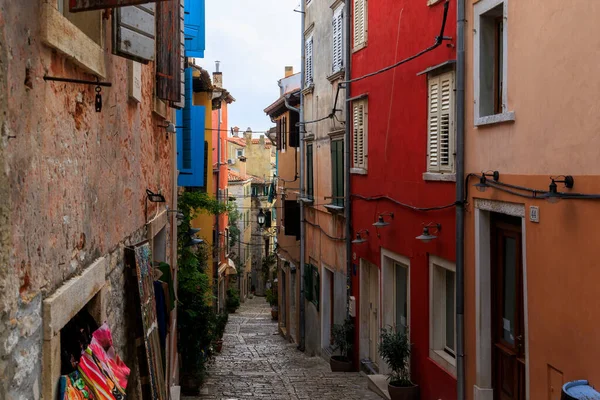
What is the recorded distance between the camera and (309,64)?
20.3 meters

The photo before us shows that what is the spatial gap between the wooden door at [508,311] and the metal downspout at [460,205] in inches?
22.0

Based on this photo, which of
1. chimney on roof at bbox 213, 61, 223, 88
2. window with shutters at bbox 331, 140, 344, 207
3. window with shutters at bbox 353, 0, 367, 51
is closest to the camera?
window with shutters at bbox 353, 0, 367, 51

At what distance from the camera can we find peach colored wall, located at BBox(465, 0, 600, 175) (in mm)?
6371

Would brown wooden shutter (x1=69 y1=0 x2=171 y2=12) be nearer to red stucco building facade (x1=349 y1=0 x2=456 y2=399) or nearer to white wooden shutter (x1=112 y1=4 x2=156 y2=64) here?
white wooden shutter (x1=112 y1=4 x2=156 y2=64)

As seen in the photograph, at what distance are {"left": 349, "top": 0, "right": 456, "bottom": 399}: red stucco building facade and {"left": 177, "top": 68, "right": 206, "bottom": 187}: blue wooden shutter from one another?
10.4 ft

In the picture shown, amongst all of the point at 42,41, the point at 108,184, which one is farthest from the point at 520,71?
the point at 42,41

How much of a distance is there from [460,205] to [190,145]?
7.26 meters

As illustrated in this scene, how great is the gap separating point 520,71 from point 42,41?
5563mm

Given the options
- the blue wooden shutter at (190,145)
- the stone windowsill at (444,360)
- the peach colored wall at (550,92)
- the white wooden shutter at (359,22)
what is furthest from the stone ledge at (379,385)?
the white wooden shutter at (359,22)

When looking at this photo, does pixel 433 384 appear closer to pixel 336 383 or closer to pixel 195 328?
pixel 336 383

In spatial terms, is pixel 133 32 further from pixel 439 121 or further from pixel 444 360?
pixel 444 360

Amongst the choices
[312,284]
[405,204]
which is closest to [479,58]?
[405,204]

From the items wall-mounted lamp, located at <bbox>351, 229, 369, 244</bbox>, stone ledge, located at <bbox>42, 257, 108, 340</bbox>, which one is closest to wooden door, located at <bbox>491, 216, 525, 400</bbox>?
stone ledge, located at <bbox>42, 257, 108, 340</bbox>

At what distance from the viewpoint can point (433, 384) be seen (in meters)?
10.8
